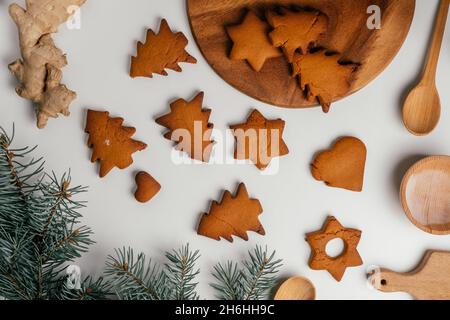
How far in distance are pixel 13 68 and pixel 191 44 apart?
0.31m

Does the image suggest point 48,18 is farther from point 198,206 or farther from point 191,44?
point 198,206

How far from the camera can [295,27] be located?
86cm

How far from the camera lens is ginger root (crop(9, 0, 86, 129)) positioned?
870 mm

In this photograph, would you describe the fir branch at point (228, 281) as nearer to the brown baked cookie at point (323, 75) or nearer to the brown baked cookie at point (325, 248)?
the brown baked cookie at point (325, 248)

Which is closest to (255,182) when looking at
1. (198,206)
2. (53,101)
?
(198,206)

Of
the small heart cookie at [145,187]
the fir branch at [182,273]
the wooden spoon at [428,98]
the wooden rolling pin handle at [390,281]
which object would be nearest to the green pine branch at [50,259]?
the fir branch at [182,273]

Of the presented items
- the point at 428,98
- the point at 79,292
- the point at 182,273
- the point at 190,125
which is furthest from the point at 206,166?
the point at 428,98

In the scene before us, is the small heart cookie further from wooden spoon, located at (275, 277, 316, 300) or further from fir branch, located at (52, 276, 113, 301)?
wooden spoon, located at (275, 277, 316, 300)

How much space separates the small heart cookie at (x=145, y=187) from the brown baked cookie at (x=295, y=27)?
33 cm

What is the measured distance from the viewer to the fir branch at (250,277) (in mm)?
895

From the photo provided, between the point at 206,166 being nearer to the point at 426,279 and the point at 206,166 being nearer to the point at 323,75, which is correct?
the point at 323,75

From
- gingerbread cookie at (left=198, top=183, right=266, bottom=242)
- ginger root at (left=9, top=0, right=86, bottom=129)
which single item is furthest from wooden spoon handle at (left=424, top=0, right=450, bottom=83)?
ginger root at (left=9, top=0, right=86, bottom=129)

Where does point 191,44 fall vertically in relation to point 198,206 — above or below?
above
